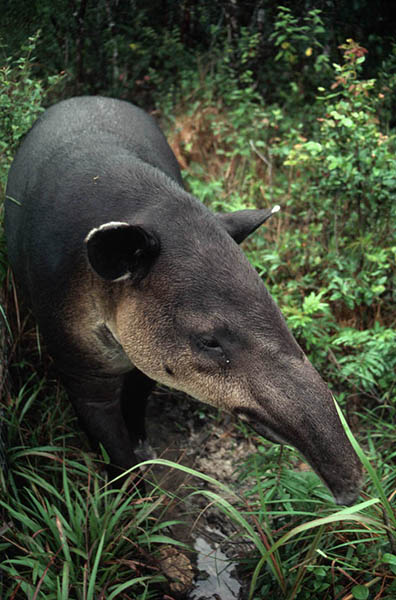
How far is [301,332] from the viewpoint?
12.5ft

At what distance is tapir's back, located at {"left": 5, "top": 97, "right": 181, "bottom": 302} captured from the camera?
255 centimetres

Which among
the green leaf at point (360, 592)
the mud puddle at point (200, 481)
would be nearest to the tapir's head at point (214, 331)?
the green leaf at point (360, 592)

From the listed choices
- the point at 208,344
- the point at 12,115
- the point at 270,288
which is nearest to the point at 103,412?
the point at 208,344

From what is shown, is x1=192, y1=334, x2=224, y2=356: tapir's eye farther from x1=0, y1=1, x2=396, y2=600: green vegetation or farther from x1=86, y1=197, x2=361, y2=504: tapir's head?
x1=0, y1=1, x2=396, y2=600: green vegetation

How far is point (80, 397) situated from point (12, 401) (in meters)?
0.45

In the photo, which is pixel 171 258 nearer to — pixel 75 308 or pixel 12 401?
pixel 75 308

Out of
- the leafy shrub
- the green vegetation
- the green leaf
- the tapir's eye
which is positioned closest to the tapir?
the tapir's eye

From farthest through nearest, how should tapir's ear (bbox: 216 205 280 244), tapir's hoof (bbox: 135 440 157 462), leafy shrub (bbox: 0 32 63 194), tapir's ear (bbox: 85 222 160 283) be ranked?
leafy shrub (bbox: 0 32 63 194) → tapir's hoof (bbox: 135 440 157 462) → tapir's ear (bbox: 216 205 280 244) → tapir's ear (bbox: 85 222 160 283)

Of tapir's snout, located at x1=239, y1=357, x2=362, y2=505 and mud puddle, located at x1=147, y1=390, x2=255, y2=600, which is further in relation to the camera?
mud puddle, located at x1=147, y1=390, x2=255, y2=600

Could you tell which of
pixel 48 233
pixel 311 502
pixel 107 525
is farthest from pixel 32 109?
pixel 311 502

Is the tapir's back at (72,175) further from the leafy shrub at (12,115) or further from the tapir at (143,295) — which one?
the leafy shrub at (12,115)

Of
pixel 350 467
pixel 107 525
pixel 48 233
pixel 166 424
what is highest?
pixel 48 233

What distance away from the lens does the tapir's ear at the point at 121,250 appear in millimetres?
2154

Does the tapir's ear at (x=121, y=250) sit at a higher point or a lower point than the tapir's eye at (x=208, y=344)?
higher
